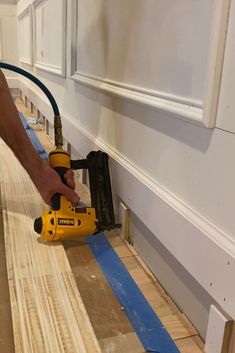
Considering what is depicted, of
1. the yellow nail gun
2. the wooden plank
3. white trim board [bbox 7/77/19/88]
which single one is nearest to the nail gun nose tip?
the yellow nail gun

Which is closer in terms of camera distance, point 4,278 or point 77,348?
point 77,348

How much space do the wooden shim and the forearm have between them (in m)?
0.21

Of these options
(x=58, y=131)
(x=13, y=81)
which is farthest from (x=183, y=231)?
(x=13, y=81)

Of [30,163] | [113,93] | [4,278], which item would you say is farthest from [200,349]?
[113,93]

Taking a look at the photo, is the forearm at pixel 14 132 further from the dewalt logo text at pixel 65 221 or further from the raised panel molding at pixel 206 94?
the raised panel molding at pixel 206 94

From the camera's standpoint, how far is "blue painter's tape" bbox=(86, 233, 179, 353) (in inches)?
32.3

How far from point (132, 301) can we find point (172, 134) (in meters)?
0.45

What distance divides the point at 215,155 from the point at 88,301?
0.50 meters

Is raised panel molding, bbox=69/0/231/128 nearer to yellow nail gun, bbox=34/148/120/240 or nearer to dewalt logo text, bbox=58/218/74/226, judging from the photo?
yellow nail gun, bbox=34/148/120/240

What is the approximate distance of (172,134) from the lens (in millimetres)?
905

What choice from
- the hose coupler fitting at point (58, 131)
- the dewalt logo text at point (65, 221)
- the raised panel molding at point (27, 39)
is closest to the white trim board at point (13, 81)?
the raised panel molding at point (27, 39)

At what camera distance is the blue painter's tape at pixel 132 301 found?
2.69ft

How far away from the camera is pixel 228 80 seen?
2.25 ft

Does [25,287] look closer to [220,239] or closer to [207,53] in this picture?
[220,239]
